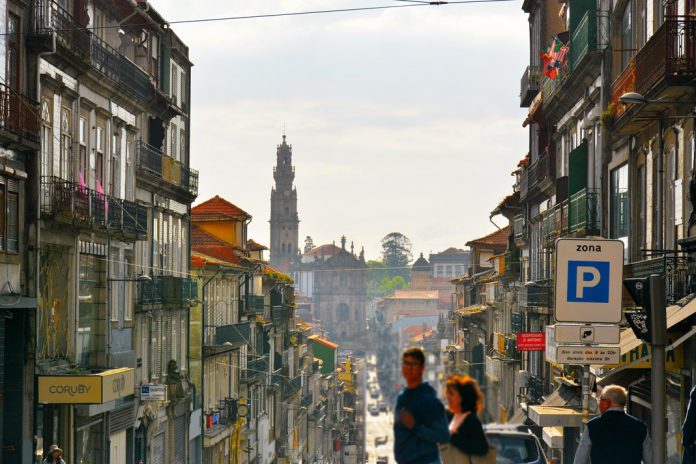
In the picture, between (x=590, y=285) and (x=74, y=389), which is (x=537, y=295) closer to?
(x=74, y=389)

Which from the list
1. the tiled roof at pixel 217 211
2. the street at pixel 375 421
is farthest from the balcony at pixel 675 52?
the tiled roof at pixel 217 211

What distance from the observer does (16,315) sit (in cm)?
2867

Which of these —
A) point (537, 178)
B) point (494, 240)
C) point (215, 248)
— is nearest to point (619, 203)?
point (537, 178)

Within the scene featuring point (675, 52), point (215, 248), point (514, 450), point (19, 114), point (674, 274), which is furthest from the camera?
point (215, 248)

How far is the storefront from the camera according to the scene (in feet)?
96.6

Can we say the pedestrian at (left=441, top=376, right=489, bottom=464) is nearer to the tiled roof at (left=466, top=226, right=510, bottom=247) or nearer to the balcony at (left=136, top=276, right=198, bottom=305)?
the balcony at (left=136, top=276, right=198, bottom=305)

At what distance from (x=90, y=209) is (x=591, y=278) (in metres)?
21.5

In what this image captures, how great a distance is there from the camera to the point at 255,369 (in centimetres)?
6138

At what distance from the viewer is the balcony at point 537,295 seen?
43.2 metres

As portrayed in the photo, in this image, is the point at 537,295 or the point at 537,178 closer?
the point at 537,295

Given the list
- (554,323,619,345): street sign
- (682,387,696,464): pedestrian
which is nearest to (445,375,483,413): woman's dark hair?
(682,387,696,464): pedestrian

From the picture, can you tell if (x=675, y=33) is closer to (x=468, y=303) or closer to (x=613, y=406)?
(x=613, y=406)

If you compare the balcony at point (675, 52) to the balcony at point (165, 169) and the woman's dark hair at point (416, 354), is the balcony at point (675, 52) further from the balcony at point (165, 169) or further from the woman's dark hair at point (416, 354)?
the balcony at point (165, 169)

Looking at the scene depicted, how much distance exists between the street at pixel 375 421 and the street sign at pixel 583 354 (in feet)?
11.2
